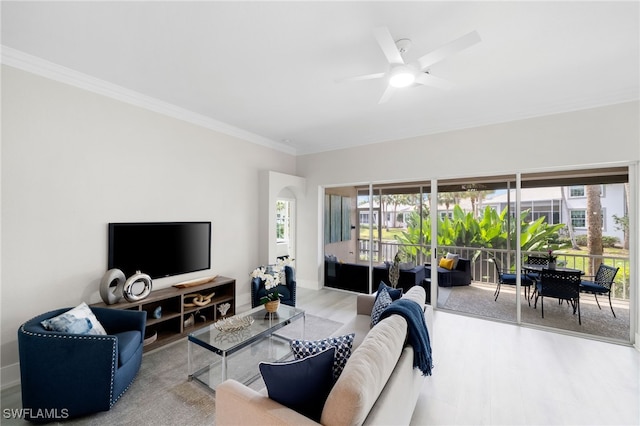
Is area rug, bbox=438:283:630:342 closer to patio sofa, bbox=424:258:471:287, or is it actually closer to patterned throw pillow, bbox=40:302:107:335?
patio sofa, bbox=424:258:471:287

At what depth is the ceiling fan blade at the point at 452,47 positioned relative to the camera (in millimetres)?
1618

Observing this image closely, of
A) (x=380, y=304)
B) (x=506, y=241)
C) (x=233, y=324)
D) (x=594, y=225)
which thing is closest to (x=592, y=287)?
(x=594, y=225)

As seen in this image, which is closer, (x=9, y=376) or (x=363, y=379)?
(x=363, y=379)

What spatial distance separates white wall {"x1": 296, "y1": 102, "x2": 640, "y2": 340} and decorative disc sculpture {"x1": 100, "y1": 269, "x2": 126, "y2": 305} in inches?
131

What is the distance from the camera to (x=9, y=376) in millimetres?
2268

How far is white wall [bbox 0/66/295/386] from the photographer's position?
230 centimetres

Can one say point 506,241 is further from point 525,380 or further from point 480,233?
point 525,380

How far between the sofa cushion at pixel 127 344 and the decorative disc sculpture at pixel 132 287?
0.48 meters

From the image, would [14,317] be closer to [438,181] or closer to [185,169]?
[185,169]

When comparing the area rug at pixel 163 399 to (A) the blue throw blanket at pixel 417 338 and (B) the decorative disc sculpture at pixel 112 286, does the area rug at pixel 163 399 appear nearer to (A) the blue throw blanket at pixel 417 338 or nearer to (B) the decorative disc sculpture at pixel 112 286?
(B) the decorative disc sculpture at pixel 112 286

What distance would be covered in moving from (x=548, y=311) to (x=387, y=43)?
161 inches

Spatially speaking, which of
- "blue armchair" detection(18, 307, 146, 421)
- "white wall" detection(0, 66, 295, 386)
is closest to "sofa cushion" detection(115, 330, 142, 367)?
"blue armchair" detection(18, 307, 146, 421)

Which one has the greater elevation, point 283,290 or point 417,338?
point 417,338

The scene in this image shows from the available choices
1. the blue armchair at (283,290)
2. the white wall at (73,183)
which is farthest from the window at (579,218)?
the white wall at (73,183)
